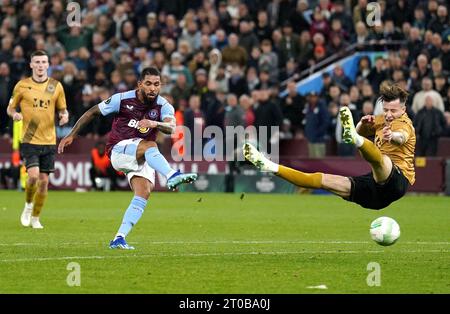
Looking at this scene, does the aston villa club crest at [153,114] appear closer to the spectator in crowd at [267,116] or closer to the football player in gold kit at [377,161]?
the football player in gold kit at [377,161]

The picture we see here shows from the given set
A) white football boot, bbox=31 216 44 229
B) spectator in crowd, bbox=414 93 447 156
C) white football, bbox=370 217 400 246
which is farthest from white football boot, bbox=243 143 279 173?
spectator in crowd, bbox=414 93 447 156

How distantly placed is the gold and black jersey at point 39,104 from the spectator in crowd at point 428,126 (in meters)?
10.9

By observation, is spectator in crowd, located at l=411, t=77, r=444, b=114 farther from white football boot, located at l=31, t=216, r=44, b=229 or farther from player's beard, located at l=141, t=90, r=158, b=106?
player's beard, located at l=141, t=90, r=158, b=106

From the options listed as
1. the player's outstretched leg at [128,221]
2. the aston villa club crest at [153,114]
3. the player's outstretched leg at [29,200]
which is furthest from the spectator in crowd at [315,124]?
the player's outstretched leg at [128,221]

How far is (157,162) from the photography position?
13680mm

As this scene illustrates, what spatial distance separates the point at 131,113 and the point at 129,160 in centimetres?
63

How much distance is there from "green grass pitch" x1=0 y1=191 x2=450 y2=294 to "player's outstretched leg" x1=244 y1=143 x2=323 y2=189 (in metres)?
0.90

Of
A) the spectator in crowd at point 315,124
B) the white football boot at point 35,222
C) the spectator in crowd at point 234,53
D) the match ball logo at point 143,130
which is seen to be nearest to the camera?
the match ball logo at point 143,130

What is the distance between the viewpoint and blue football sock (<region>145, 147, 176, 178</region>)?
13.4 m

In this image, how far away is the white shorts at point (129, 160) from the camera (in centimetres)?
1398

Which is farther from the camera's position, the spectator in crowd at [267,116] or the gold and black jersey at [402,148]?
the spectator in crowd at [267,116]

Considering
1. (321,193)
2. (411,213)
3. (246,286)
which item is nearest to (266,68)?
(321,193)

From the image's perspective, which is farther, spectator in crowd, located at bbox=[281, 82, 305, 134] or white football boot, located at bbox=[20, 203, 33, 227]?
spectator in crowd, located at bbox=[281, 82, 305, 134]
